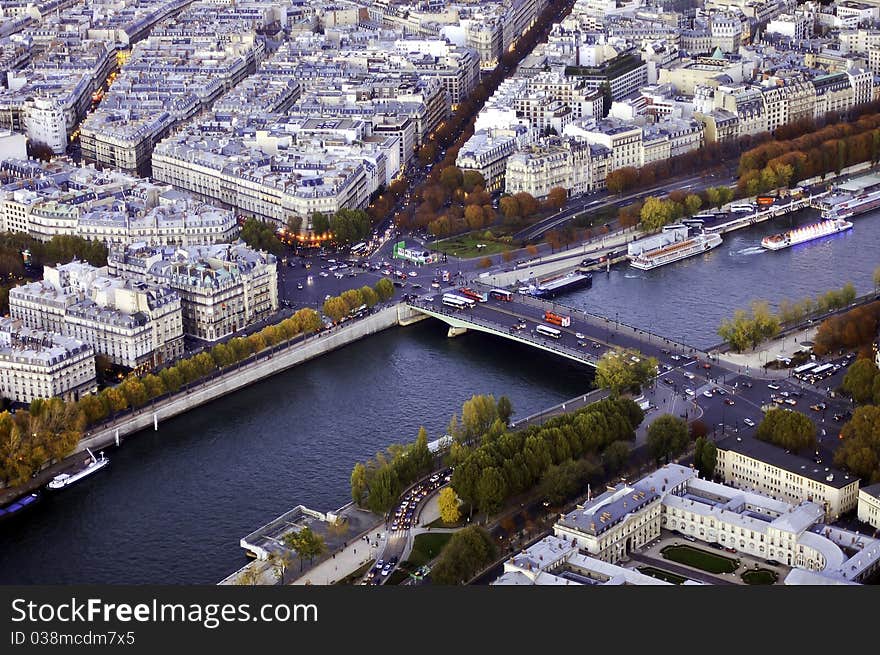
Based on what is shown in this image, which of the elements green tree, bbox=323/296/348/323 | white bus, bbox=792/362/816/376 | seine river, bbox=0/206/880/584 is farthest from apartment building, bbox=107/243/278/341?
white bus, bbox=792/362/816/376

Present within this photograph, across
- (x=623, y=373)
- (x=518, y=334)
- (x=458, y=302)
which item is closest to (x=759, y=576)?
(x=623, y=373)

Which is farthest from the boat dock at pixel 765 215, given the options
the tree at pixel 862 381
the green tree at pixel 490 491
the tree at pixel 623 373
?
the green tree at pixel 490 491

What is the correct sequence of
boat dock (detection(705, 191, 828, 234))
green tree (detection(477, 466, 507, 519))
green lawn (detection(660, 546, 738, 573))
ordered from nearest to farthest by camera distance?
green lawn (detection(660, 546, 738, 573))
green tree (detection(477, 466, 507, 519))
boat dock (detection(705, 191, 828, 234))

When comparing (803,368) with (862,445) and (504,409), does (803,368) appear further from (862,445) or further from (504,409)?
(504,409)

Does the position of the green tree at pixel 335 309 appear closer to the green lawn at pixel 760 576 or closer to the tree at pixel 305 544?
the tree at pixel 305 544

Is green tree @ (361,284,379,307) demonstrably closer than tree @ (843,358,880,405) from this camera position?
No

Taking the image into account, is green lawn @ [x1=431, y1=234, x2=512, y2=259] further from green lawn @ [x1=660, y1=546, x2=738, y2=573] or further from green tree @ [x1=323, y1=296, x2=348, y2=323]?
green lawn @ [x1=660, y1=546, x2=738, y2=573]
